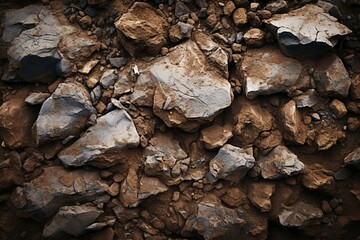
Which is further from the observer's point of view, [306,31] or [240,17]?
[240,17]

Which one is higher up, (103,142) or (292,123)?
(292,123)

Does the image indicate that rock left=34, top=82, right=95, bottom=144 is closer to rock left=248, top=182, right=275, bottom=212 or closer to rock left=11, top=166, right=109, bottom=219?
rock left=11, top=166, right=109, bottom=219

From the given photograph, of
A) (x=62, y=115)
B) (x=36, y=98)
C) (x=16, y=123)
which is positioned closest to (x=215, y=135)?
(x=62, y=115)

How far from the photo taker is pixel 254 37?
2.47m

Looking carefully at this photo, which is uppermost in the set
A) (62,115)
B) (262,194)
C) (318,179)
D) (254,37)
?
(254,37)

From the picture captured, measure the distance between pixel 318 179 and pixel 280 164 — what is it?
320 mm

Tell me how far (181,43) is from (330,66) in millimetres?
1157

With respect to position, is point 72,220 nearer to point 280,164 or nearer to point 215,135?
point 215,135

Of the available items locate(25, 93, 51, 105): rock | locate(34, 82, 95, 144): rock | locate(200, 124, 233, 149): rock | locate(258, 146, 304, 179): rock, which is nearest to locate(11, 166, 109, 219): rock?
locate(34, 82, 95, 144): rock

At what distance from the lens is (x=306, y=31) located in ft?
7.74

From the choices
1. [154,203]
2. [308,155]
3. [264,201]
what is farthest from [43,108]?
[308,155]

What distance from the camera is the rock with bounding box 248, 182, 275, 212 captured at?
238cm

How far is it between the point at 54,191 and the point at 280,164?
1.69 metres

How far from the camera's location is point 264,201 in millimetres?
2387
